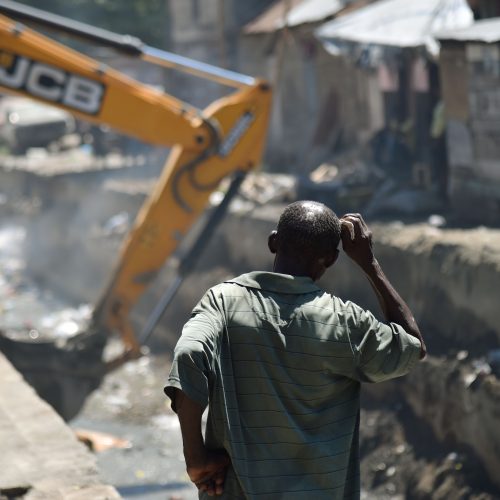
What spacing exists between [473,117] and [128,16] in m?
17.7

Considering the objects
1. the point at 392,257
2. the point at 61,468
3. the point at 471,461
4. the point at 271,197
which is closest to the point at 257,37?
the point at 271,197

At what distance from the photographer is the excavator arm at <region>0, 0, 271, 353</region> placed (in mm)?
7105

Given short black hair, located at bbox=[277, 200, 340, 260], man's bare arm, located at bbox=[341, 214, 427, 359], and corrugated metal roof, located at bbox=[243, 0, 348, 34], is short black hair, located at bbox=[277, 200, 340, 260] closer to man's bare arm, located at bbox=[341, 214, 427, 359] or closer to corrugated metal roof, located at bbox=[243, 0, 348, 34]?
man's bare arm, located at bbox=[341, 214, 427, 359]

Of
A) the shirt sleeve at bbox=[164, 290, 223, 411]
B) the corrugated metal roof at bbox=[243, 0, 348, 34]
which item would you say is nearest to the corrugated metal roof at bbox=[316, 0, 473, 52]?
the corrugated metal roof at bbox=[243, 0, 348, 34]

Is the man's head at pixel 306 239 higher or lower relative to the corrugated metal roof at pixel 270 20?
lower

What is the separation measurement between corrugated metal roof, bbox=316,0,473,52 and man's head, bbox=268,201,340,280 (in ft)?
24.4

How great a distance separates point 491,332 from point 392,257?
61.8 inches

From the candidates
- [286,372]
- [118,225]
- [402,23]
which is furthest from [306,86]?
[286,372]

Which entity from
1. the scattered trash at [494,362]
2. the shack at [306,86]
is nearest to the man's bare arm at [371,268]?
the scattered trash at [494,362]

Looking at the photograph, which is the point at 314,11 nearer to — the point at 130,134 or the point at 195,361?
the point at 130,134

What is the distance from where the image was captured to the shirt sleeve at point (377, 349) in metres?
2.59

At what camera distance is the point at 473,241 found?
805cm

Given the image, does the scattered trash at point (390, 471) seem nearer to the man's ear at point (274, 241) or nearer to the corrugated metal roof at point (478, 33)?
the corrugated metal roof at point (478, 33)


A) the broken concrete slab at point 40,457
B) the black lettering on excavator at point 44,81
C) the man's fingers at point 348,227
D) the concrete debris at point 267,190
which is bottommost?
the broken concrete slab at point 40,457
